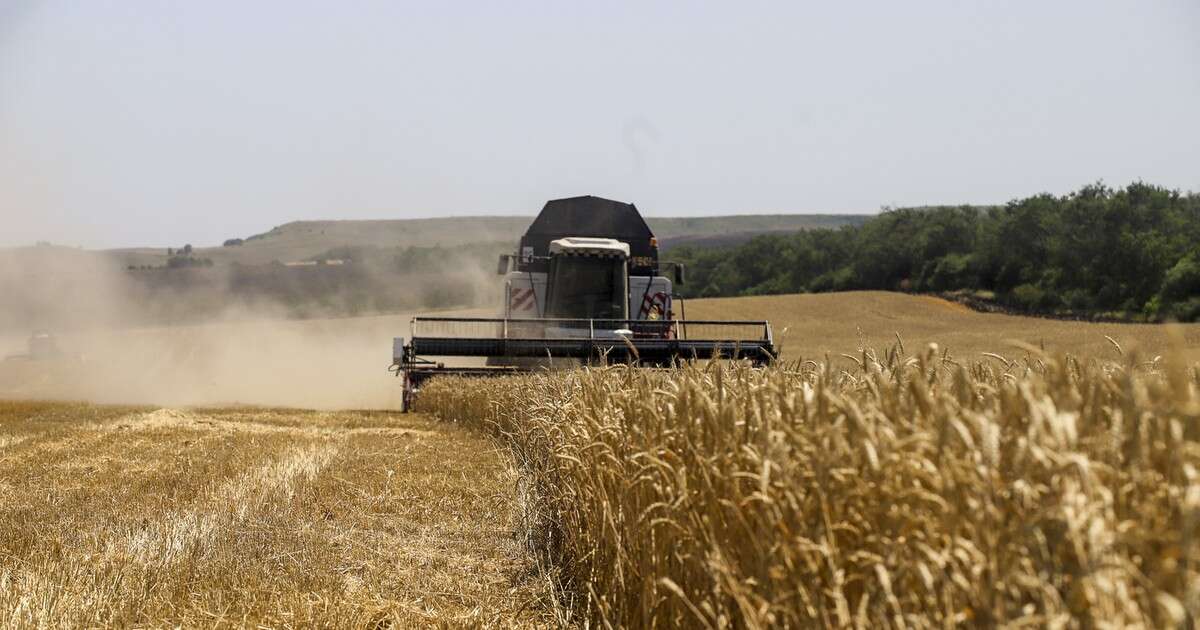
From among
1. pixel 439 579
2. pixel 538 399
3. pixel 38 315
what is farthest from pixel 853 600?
pixel 38 315

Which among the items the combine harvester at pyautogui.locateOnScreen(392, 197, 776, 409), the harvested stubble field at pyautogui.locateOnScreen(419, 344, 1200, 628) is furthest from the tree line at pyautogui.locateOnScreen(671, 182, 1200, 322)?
the harvested stubble field at pyautogui.locateOnScreen(419, 344, 1200, 628)

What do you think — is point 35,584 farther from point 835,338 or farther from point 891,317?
point 891,317

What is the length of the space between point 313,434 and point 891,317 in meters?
41.7

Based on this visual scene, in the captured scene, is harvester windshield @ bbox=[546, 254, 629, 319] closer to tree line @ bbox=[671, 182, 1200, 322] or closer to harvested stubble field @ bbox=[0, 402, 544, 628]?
harvested stubble field @ bbox=[0, 402, 544, 628]

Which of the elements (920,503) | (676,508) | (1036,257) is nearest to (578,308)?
(676,508)

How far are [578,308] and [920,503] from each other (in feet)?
57.5

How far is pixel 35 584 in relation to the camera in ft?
20.0

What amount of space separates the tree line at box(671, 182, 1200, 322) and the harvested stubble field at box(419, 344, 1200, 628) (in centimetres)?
5070

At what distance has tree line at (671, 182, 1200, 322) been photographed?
55.8 metres

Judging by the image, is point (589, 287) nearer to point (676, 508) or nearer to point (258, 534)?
point (258, 534)

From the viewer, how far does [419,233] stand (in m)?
156

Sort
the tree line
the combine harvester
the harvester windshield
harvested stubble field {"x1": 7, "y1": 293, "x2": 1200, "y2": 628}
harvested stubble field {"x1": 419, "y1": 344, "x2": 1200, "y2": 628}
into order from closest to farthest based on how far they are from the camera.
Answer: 1. harvested stubble field {"x1": 419, "y1": 344, "x2": 1200, "y2": 628}
2. harvested stubble field {"x1": 7, "y1": 293, "x2": 1200, "y2": 628}
3. the combine harvester
4. the harvester windshield
5. the tree line

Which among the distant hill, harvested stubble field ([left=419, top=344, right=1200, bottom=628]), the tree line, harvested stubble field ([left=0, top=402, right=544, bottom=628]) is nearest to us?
harvested stubble field ([left=419, top=344, right=1200, bottom=628])

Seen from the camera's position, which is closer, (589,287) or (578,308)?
(589,287)
